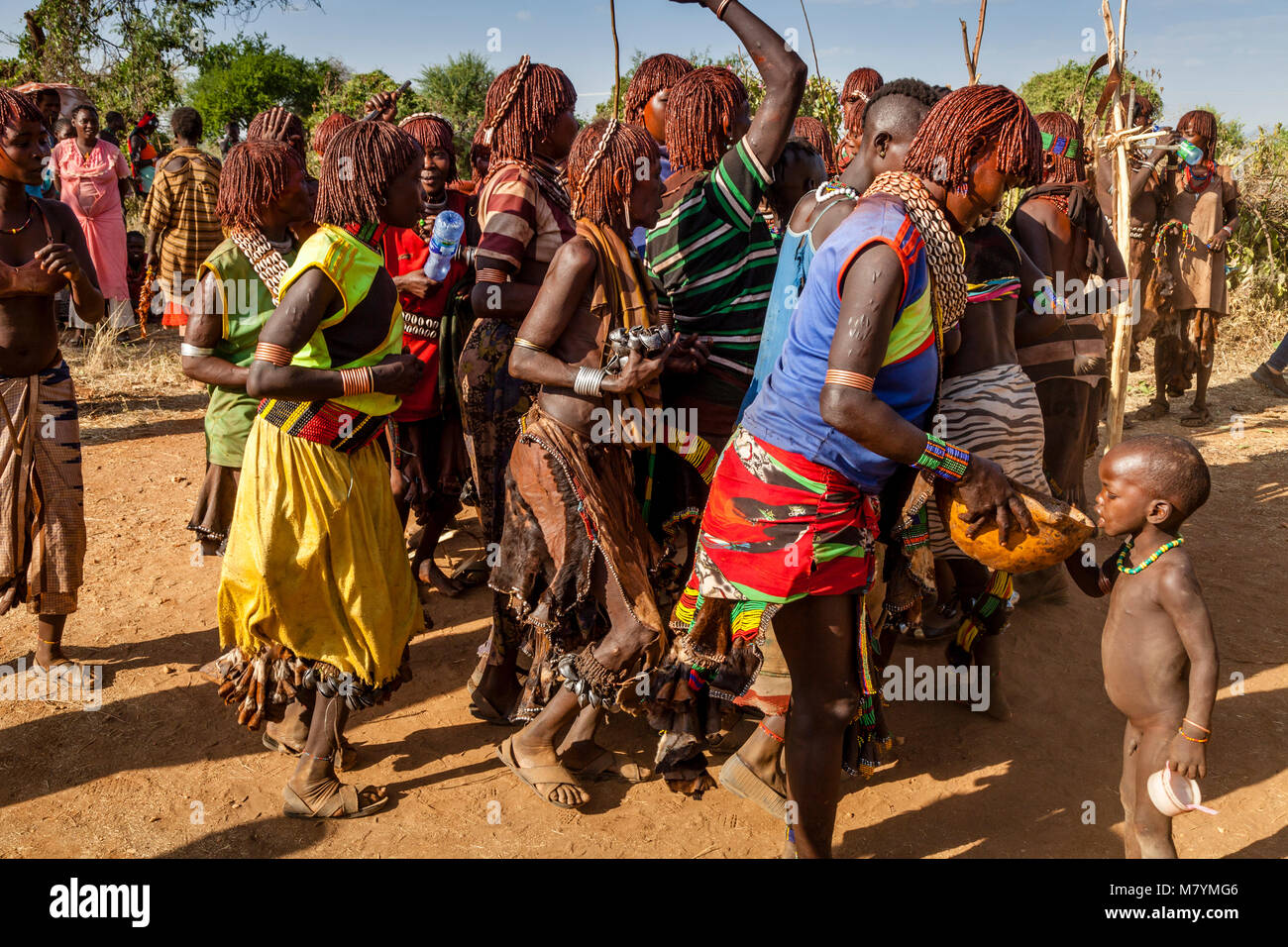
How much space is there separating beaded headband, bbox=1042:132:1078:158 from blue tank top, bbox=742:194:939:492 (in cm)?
277

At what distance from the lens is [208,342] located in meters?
3.48

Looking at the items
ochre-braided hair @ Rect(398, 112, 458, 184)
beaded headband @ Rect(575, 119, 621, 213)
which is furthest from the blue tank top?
ochre-braided hair @ Rect(398, 112, 458, 184)

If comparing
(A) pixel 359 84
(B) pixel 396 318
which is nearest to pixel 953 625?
(B) pixel 396 318

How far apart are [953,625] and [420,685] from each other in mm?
2380

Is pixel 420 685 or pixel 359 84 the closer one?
pixel 420 685

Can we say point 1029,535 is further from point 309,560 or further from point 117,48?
point 117,48

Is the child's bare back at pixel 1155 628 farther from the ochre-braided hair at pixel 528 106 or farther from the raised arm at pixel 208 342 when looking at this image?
the raised arm at pixel 208 342

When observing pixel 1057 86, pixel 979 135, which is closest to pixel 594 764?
pixel 979 135

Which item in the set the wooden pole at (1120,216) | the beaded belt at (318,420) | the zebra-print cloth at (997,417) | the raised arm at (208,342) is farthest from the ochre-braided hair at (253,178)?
the wooden pole at (1120,216)

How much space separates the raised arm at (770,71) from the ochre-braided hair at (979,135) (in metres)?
0.56

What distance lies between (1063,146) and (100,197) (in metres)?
8.65

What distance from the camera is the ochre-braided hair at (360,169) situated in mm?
3182

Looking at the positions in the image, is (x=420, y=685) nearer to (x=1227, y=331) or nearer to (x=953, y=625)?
(x=953, y=625)

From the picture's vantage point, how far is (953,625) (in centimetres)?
464
